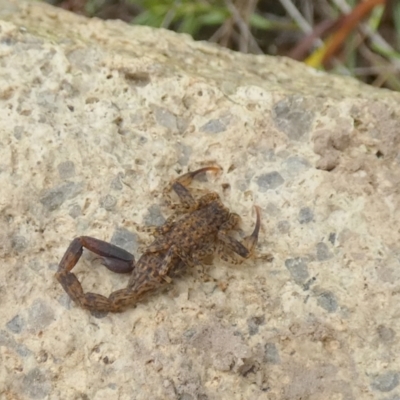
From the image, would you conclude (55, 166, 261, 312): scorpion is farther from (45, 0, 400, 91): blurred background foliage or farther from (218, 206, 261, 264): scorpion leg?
(45, 0, 400, 91): blurred background foliage

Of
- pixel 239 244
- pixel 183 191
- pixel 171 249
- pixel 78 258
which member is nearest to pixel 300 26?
pixel 183 191

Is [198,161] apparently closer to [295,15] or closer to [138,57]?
[138,57]

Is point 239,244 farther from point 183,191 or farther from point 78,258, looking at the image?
point 78,258

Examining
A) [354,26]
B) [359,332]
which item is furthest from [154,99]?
[354,26]

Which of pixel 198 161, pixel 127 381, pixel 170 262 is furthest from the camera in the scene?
pixel 198 161

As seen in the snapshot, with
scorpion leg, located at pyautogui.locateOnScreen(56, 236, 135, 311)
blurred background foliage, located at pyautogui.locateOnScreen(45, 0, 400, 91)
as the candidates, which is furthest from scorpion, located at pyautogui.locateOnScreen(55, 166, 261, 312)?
blurred background foliage, located at pyautogui.locateOnScreen(45, 0, 400, 91)
